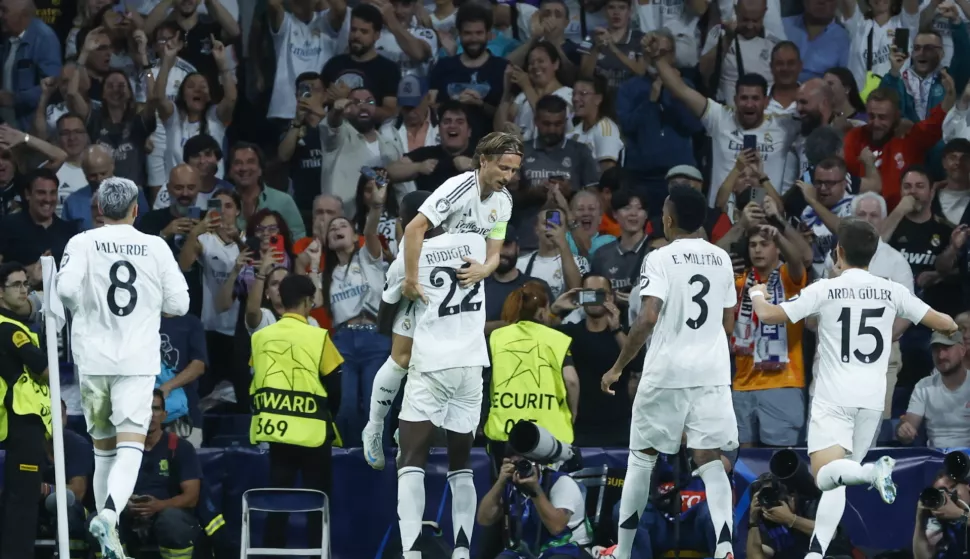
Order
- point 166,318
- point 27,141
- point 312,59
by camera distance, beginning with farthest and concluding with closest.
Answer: point 312,59
point 27,141
point 166,318

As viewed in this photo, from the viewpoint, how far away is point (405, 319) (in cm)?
997

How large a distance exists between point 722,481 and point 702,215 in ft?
5.34

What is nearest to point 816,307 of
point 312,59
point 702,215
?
point 702,215

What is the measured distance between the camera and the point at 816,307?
31.4ft

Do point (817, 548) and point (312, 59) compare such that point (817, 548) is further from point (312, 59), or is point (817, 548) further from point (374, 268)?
point (312, 59)

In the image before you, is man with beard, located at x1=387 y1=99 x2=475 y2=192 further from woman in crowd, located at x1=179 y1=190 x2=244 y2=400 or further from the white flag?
the white flag

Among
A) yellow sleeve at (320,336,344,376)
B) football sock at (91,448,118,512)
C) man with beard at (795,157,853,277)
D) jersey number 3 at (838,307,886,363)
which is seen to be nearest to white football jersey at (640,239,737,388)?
jersey number 3 at (838,307,886,363)

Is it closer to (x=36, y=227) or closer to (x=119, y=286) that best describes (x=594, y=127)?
(x=36, y=227)

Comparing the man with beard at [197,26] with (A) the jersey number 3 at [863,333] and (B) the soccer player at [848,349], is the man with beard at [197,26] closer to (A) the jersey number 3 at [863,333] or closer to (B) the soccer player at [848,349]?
(B) the soccer player at [848,349]

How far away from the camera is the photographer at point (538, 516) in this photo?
393 inches

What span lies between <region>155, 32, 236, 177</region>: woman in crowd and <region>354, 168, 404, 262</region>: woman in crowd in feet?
5.44

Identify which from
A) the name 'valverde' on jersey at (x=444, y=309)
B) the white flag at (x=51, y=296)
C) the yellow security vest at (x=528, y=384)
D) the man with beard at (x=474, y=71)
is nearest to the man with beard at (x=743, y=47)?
the man with beard at (x=474, y=71)

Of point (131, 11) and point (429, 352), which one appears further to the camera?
point (131, 11)

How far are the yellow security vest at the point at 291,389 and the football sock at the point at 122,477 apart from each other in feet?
5.03
